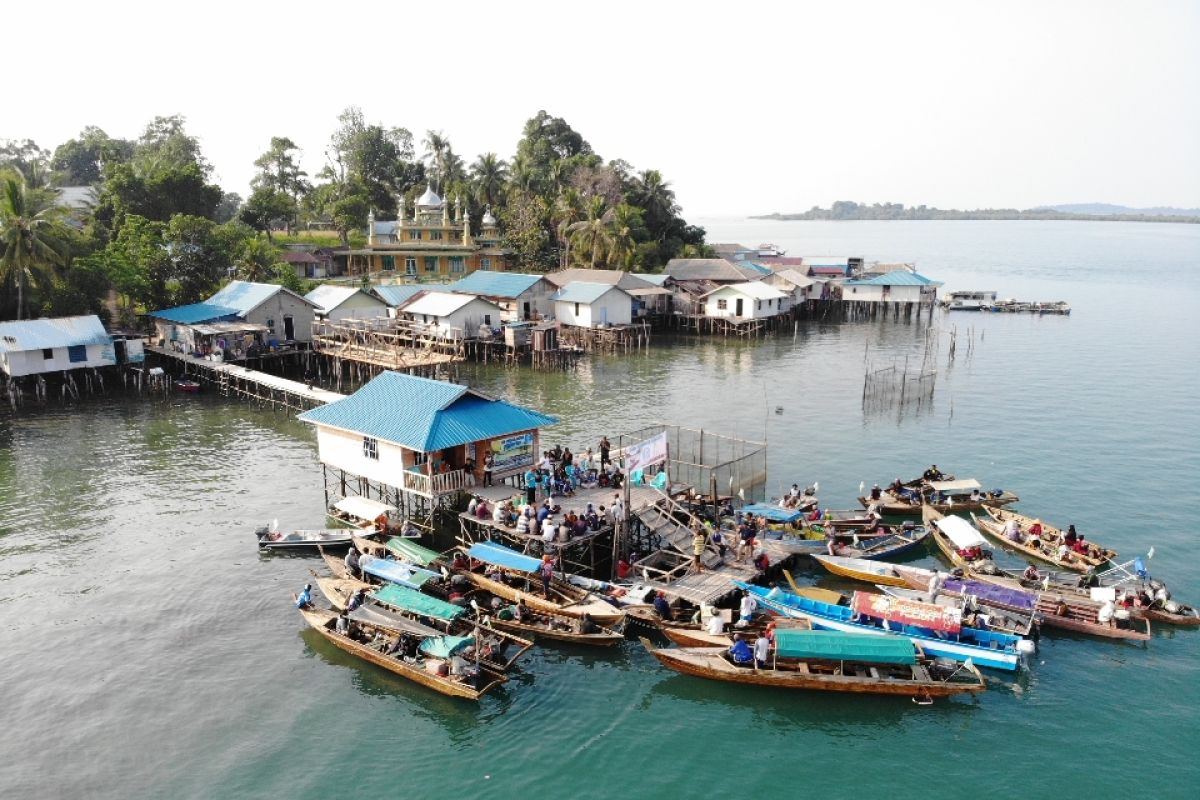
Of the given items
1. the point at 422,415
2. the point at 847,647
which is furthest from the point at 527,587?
the point at 847,647

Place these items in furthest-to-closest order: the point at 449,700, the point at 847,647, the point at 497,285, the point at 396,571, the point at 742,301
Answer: the point at 742,301 < the point at 497,285 < the point at 396,571 < the point at 847,647 < the point at 449,700

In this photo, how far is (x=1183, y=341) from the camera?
76625 millimetres

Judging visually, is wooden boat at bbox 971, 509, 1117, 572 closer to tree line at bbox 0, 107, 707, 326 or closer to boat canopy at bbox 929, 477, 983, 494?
boat canopy at bbox 929, 477, 983, 494

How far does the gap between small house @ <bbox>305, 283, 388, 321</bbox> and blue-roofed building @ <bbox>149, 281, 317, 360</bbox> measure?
1502 millimetres

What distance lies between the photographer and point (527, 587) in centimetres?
2644

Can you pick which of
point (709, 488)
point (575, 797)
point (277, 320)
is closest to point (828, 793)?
point (575, 797)

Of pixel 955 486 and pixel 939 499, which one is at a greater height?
pixel 955 486

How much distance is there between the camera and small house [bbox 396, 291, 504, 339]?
66.0 metres

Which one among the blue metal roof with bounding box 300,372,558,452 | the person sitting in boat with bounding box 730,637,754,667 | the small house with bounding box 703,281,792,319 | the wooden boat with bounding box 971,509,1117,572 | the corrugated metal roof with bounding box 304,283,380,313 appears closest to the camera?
the person sitting in boat with bounding box 730,637,754,667

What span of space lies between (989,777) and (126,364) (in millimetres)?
58169

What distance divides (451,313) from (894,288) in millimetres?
50655

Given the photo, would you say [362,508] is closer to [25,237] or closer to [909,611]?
[909,611]

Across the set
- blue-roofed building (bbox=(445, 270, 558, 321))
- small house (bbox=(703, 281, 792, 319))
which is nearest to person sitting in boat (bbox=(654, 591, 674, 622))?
blue-roofed building (bbox=(445, 270, 558, 321))

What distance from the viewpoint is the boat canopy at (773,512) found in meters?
31.1
